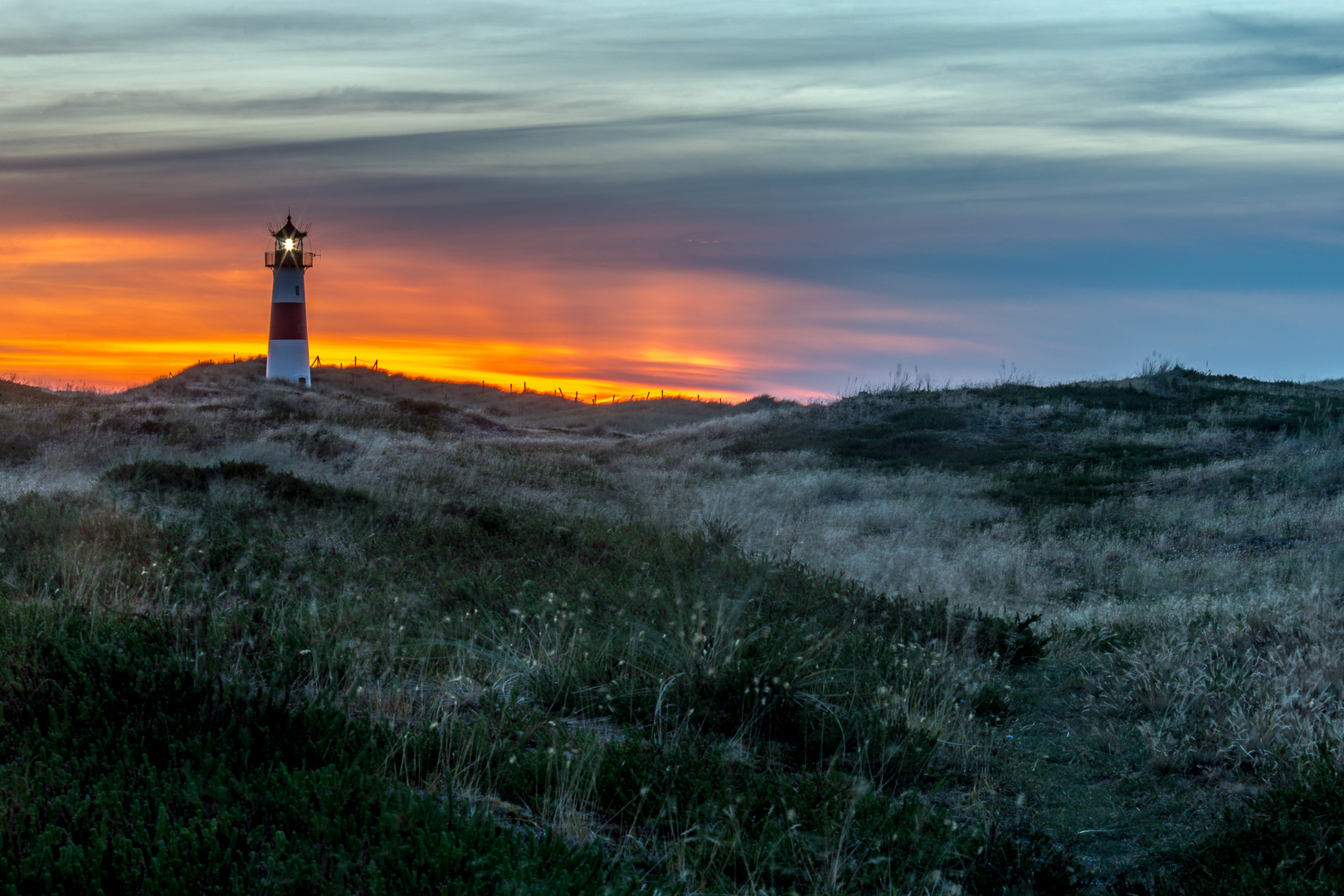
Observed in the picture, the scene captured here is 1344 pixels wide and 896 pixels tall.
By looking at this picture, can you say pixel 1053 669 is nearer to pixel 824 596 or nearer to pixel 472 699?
pixel 824 596

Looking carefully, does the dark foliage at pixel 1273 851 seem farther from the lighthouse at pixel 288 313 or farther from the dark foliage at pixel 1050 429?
the lighthouse at pixel 288 313

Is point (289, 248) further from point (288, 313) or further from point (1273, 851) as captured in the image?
point (1273, 851)

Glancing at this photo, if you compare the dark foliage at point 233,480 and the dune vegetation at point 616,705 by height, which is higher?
the dark foliage at point 233,480

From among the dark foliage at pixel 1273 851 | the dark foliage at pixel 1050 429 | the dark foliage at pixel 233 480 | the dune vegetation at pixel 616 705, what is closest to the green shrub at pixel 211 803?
the dune vegetation at pixel 616 705

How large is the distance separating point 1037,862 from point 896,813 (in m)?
0.58

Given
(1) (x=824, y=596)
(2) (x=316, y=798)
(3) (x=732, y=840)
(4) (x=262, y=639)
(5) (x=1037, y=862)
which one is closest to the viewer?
(2) (x=316, y=798)

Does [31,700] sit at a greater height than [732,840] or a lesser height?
greater

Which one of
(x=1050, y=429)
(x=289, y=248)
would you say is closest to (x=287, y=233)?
(x=289, y=248)

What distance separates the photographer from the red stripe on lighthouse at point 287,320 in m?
49.4

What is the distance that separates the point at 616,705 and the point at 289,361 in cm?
4880

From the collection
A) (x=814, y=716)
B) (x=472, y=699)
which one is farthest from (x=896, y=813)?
(x=472, y=699)

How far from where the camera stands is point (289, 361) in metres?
49.2

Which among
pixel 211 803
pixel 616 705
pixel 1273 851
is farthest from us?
pixel 616 705

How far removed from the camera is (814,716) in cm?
498
